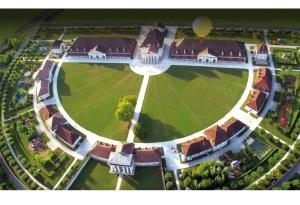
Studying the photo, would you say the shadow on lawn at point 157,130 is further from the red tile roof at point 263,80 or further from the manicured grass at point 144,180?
the red tile roof at point 263,80

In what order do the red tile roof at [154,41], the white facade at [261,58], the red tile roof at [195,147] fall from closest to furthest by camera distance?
the red tile roof at [195,147] → the white facade at [261,58] → the red tile roof at [154,41]

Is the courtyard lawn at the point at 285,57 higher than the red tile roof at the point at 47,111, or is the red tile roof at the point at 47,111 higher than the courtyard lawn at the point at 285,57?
the courtyard lawn at the point at 285,57

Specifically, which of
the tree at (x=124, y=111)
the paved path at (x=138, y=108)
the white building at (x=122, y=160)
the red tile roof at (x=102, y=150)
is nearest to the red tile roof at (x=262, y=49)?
the paved path at (x=138, y=108)

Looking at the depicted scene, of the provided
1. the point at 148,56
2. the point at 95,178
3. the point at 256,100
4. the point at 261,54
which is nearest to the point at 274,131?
the point at 256,100

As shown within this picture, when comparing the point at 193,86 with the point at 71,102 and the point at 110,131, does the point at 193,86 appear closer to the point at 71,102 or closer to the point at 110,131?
the point at 110,131

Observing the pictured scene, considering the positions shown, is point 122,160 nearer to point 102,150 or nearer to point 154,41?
point 102,150

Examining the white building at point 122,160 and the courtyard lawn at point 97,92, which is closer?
the white building at point 122,160

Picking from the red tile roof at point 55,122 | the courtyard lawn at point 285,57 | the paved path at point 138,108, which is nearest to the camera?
the paved path at point 138,108
